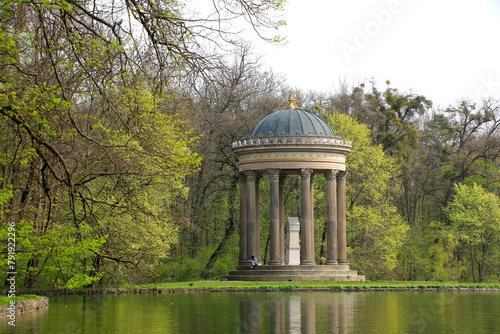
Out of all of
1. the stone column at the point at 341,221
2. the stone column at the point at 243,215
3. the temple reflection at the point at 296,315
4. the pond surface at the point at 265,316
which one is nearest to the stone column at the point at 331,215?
the stone column at the point at 341,221

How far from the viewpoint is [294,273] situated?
41094 mm

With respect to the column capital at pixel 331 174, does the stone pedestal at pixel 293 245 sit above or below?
below

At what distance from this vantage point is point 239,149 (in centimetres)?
4384

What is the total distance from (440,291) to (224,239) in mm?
20885

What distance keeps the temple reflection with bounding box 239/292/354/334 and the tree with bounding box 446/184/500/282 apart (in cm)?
2824

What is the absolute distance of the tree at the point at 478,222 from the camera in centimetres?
5262

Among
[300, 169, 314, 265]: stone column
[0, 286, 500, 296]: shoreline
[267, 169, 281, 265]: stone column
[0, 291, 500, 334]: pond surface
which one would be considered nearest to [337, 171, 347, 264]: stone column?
[300, 169, 314, 265]: stone column

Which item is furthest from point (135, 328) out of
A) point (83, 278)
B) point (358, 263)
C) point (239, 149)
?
point (358, 263)

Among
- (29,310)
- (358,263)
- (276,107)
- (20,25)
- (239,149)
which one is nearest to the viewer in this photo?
(20,25)

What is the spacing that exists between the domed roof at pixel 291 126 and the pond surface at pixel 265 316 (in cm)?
1744

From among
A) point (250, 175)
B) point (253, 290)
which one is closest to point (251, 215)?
point (250, 175)

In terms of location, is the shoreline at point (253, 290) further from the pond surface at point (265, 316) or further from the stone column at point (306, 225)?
the stone column at point (306, 225)

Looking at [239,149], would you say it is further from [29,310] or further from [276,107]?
[29,310]

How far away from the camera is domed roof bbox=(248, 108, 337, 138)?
43562 mm
